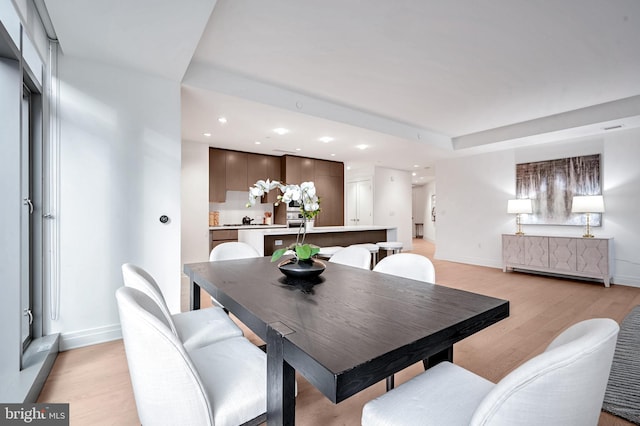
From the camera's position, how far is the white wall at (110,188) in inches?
94.2

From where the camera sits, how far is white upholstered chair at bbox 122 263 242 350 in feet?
4.35

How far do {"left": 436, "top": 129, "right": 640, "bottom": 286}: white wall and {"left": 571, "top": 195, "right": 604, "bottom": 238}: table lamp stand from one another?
1.03ft

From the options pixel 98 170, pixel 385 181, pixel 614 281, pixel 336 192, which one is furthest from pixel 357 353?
pixel 385 181

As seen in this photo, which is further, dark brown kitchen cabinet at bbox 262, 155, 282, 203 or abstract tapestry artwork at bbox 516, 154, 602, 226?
dark brown kitchen cabinet at bbox 262, 155, 282, 203

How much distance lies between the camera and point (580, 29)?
2.46 meters

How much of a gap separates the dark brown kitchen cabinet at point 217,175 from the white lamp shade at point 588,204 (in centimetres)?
628

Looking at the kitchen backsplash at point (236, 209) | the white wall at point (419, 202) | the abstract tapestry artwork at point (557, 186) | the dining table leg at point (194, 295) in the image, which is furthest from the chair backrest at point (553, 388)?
the white wall at point (419, 202)

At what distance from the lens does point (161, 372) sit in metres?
0.84

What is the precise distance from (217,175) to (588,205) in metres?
6.53

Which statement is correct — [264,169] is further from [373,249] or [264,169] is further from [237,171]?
[373,249]

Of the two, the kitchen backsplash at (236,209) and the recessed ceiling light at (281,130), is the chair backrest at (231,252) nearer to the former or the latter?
the recessed ceiling light at (281,130)
